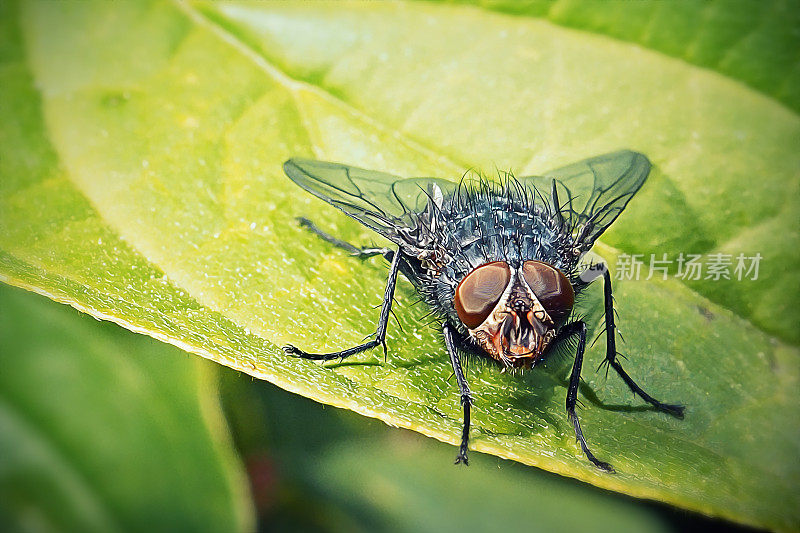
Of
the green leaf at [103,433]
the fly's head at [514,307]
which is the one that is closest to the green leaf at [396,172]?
the fly's head at [514,307]

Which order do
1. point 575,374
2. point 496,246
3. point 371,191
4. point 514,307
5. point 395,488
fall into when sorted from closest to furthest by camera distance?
point 514,307 < point 575,374 < point 496,246 < point 371,191 < point 395,488

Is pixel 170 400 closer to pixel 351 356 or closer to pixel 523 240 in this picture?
pixel 351 356

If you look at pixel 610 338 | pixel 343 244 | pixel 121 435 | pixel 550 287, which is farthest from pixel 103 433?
pixel 610 338

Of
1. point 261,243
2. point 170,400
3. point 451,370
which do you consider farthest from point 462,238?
point 170,400

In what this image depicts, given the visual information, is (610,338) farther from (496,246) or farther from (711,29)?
(711,29)

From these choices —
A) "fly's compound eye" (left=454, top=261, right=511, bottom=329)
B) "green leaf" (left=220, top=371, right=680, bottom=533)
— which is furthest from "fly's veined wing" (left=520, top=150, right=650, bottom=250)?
"green leaf" (left=220, top=371, right=680, bottom=533)

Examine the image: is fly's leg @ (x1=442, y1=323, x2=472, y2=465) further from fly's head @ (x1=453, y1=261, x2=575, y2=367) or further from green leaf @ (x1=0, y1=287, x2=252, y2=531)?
green leaf @ (x1=0, y1=287, x2=252, y2=531)
